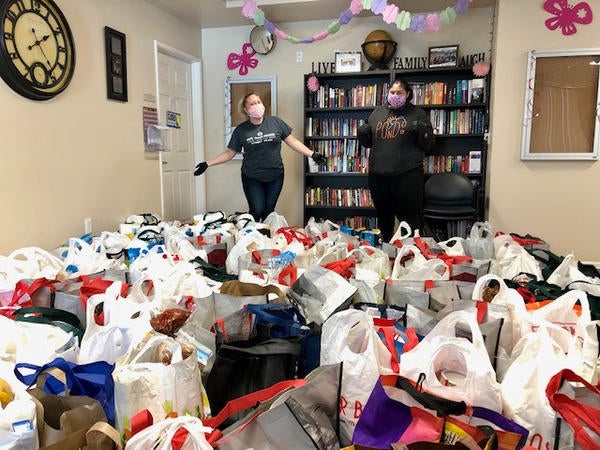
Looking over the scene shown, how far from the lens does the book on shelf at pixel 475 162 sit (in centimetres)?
443

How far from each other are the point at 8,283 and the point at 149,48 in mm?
3029

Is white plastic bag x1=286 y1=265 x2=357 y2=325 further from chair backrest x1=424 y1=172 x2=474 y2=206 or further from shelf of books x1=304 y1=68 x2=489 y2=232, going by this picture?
shelf of books x1=304 y1=68 x2=489 y2=232

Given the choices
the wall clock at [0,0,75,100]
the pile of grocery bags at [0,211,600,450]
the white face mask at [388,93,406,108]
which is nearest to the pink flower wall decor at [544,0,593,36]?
the white face mask at [388,93,406,108]

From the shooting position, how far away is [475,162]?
14.6 feet

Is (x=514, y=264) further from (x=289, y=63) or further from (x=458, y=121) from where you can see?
(x=289, y=63)

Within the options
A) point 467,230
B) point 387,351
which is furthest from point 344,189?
point 387,351

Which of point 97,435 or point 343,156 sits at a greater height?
point 343,156

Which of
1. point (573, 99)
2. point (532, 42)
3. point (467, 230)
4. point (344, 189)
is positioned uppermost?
point (532, 42)

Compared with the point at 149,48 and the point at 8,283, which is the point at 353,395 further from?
the point at 149,48

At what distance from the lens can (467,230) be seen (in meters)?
4.46

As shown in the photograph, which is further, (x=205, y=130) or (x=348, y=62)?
(x=205, y=130)

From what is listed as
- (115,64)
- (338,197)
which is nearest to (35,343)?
(115,64)

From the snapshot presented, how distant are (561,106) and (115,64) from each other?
3654 millimetres

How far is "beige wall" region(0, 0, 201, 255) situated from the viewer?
2.86 m
